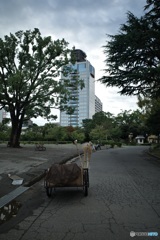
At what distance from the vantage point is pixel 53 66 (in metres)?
32.2

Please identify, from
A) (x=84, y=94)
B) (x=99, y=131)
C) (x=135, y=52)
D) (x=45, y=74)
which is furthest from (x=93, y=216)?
(x=84, y=94)

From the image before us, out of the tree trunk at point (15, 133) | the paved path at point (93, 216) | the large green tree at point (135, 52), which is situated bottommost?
the paved path at point (93, 216)

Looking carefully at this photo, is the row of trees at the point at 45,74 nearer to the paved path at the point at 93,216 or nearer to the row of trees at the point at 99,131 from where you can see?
the paved path at the point at 93,216

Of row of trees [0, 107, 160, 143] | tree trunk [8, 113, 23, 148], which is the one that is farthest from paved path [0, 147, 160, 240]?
row of trees [0, 107, 160, 143]

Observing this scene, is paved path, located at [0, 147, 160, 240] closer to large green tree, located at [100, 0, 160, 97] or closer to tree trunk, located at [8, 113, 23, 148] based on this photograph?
large green tree, located at [100, 0, 160, 97]

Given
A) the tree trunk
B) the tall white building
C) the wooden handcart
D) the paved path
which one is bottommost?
the paved path

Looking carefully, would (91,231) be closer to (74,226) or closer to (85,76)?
(74,226)

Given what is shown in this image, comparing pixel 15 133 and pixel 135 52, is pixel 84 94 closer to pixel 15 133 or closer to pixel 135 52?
pixel 15 133

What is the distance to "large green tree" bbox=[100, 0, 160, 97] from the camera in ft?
63.0

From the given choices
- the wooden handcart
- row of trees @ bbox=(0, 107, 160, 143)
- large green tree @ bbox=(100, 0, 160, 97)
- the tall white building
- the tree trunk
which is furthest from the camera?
the tall white building

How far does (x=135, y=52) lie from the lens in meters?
20.6

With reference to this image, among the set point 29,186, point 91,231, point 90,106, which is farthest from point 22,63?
point 90,106

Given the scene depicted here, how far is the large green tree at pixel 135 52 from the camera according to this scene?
19.2 meters

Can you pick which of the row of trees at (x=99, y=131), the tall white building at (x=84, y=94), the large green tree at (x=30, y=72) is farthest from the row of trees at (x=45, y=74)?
the tall white building at (x=84, y=94)
